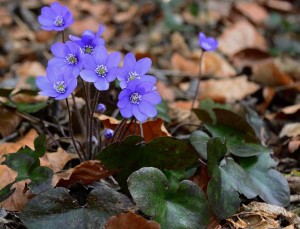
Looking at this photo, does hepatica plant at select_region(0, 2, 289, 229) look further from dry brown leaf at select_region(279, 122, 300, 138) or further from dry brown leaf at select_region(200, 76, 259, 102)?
dry brown leaf at select_region(200, 76, 259, 102)

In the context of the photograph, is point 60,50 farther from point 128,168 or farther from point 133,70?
point 128,168

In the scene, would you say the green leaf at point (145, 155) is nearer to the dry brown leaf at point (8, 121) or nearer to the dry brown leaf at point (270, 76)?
the dry brown leaf at point (8, 121)

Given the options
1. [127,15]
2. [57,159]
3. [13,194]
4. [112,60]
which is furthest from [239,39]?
[13,194]

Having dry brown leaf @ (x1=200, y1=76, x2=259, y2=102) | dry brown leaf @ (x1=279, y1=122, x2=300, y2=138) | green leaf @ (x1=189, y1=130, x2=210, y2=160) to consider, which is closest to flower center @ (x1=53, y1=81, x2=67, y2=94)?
green leaf @ (x1=189, y1=130, x2=210, y2=160)

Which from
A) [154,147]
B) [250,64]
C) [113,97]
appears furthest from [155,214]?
[250,64]

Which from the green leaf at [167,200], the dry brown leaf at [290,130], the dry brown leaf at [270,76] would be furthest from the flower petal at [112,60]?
the dry brown leaf at [270,76]

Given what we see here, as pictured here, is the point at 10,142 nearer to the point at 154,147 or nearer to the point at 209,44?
the point at 154,147

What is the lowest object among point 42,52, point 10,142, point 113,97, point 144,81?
point 42,52
